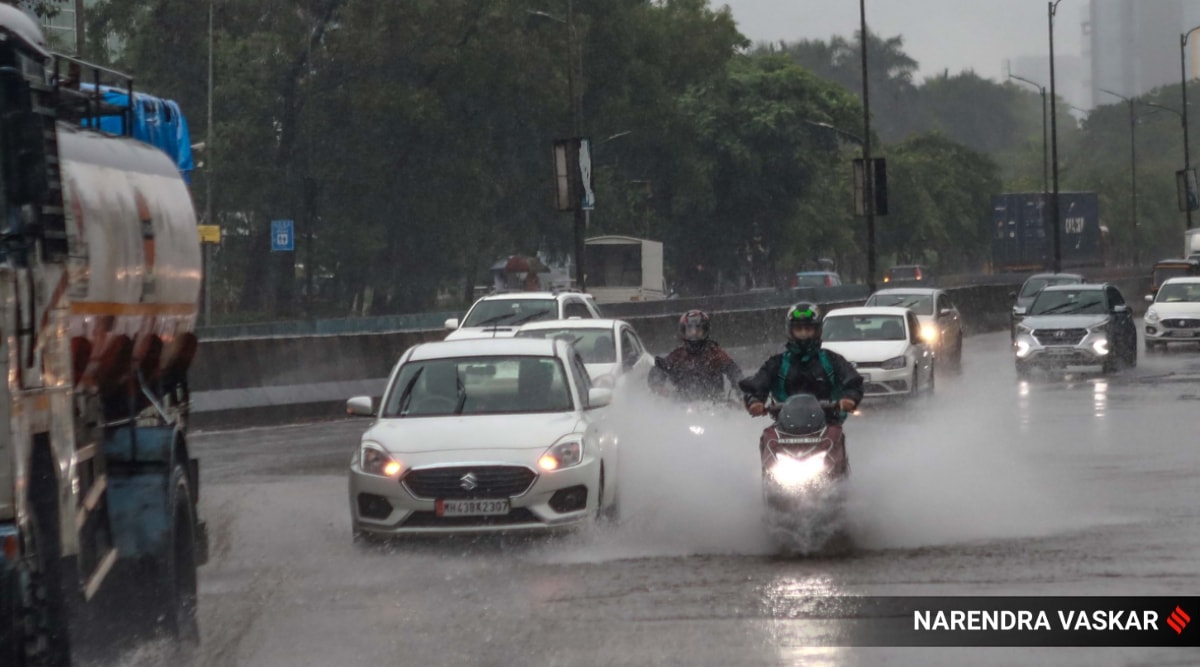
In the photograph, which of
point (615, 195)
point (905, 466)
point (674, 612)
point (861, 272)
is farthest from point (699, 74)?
point (674, 612)

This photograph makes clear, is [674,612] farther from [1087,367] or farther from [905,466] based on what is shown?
[1087,367]

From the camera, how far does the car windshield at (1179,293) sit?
4084cm

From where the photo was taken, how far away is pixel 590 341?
2155 centimetres

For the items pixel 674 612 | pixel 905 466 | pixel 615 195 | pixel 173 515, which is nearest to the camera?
pixel 173 515

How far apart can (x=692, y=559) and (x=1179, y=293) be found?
31.5m

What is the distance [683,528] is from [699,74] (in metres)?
78.3

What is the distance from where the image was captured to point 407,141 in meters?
68.1

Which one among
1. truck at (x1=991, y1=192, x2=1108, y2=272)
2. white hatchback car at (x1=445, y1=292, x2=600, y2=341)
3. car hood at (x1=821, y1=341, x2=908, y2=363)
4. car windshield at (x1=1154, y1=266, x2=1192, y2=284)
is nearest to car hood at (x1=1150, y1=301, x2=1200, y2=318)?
car hood at (x1=821, y1=341, x2=908, y2=363)

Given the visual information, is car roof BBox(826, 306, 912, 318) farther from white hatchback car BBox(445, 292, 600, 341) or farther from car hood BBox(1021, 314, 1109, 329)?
white hatchback car BBox(445, 292, 600, 341)

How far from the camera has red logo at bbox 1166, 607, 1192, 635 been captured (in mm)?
8984

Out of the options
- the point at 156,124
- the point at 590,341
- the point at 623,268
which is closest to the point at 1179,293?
the point at 590,341

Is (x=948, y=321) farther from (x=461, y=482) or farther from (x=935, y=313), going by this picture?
(x=461, y=482)

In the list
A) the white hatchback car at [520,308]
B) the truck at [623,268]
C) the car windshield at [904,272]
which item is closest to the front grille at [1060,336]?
the white hatchback car at [520,308]

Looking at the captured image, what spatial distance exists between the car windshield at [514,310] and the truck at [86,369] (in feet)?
50.2
